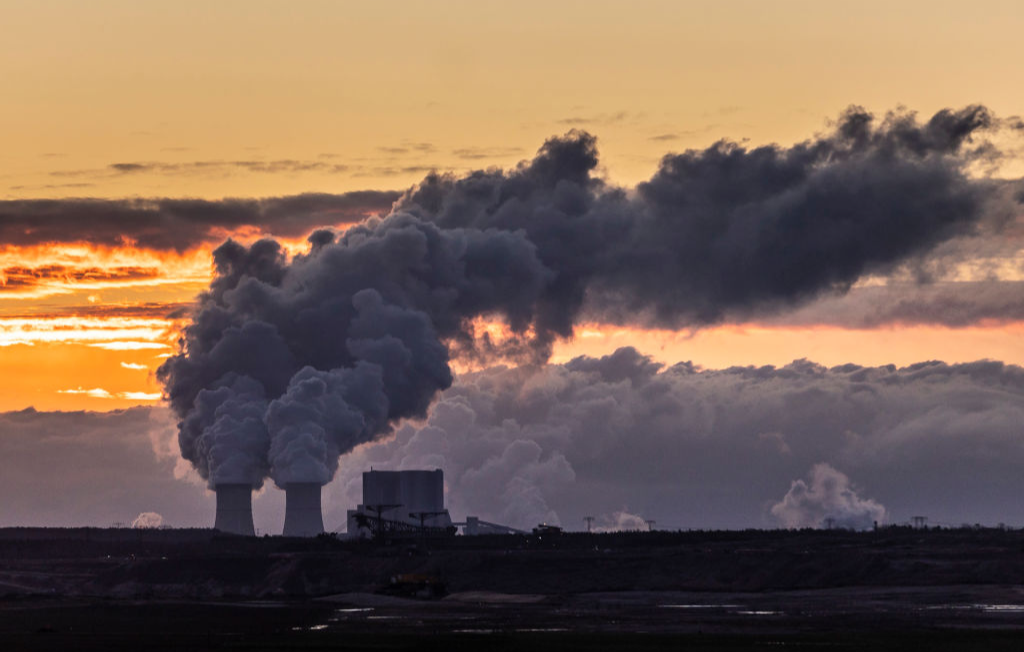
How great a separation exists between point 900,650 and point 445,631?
32173 mm

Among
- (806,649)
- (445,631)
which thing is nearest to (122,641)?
(445,631)

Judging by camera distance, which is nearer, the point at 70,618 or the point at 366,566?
the point at 70,618

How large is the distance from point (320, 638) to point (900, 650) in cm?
3752

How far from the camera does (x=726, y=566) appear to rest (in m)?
169

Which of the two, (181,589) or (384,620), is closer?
(384,620)

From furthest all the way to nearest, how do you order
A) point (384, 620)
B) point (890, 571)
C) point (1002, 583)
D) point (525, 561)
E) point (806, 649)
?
point (525, 561)
point (890, 571)
point (1002, 583)
point (384, 620)
point (806, 649)

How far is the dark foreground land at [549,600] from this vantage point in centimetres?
10425

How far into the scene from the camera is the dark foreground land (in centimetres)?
10425

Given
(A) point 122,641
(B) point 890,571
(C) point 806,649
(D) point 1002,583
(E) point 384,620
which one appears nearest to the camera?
(C) point 806,649

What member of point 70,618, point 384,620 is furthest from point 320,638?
point 70,618

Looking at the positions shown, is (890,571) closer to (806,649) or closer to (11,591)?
(806,649)

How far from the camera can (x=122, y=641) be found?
107m

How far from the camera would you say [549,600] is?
147000 mm

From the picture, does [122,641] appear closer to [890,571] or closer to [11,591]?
[11,591]
